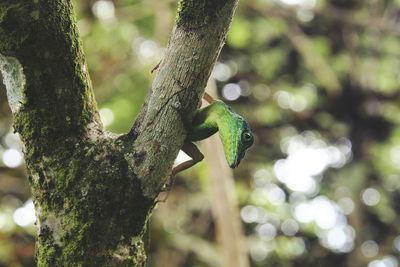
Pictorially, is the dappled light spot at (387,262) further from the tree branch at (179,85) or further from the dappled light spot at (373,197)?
the tree branch at (179,85)

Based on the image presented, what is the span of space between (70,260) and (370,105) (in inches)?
175

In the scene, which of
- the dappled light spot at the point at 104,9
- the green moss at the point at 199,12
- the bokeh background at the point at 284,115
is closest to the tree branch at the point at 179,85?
the green moss at the point at 199,12

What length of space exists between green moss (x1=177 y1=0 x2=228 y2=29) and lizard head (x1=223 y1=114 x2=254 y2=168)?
0.18 metres

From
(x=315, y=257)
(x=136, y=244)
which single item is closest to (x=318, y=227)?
(x=315, y=257)

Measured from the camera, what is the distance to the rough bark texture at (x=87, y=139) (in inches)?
36.3

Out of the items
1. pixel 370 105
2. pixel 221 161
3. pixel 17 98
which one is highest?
pixel 370 105

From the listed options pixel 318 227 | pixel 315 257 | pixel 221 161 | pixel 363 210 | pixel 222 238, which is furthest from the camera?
pixel 318 227

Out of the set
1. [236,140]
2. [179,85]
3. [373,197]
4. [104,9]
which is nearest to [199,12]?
[179,85]

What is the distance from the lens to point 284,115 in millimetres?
5945

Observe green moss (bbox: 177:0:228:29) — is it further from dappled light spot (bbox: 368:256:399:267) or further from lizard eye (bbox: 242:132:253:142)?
dappled light spot (bbox: 368:256:399:267)

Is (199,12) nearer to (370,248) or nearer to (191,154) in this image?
(191,154)

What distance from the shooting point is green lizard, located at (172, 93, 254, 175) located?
0.99 m

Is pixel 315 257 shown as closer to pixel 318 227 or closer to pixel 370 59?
pixel 318 227

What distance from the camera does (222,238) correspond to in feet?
10.7
